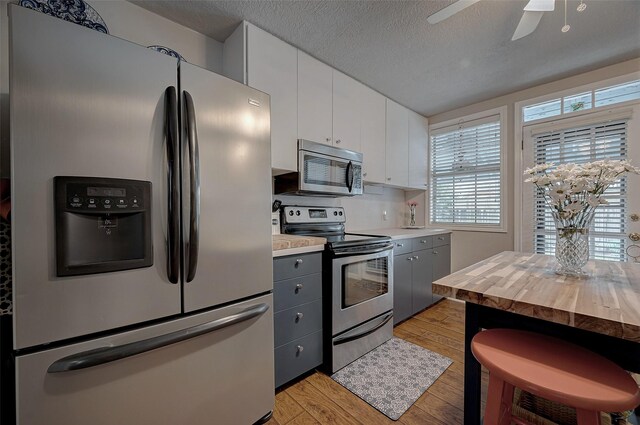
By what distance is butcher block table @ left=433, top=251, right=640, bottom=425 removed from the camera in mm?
775

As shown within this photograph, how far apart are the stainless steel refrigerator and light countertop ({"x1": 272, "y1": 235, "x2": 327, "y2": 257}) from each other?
0.79 feet

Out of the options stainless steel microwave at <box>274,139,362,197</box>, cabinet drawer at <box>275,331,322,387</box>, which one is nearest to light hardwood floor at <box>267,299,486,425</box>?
cabinet drawer at <box>275,331,322,387</box>

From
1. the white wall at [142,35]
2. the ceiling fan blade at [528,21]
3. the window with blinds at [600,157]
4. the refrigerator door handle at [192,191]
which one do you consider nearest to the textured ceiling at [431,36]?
the white wall at [142,35]

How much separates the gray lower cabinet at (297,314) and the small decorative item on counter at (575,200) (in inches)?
51.8

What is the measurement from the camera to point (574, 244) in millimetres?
1231

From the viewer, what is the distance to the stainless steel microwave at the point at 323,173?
2074 millimetres

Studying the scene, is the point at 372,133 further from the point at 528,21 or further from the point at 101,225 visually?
the point at 101,225

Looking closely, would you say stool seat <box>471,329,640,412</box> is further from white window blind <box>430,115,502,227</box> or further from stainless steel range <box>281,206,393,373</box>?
white window blind <box>430,115,502,227</box>

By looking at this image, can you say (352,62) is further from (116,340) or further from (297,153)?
(116,340)

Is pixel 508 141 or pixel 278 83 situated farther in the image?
pixel 508 141

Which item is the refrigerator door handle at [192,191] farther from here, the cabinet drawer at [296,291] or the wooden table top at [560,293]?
the wooden table top at [560,293]

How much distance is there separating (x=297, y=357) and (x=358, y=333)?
0.54m

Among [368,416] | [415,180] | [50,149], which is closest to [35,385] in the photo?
[50,149]

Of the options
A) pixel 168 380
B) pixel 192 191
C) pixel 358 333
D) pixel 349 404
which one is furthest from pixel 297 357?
pixel 192 191
